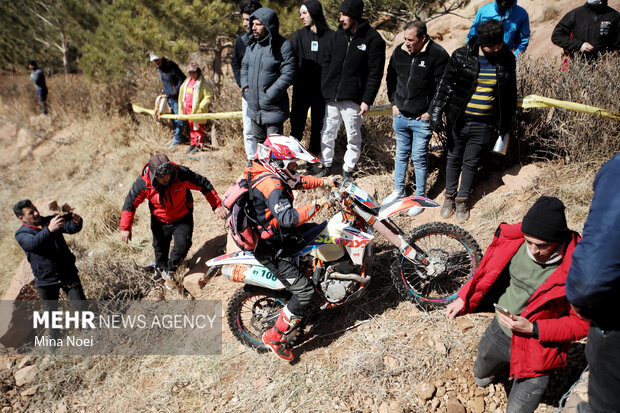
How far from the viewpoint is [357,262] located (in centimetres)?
380

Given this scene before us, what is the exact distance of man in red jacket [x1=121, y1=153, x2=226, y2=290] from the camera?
474 cm

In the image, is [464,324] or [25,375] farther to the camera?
[25,375]

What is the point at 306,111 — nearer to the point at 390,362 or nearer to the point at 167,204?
the point at 167,204

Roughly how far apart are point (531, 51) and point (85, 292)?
9343 mm

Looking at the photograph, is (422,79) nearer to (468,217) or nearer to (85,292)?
(468,217)

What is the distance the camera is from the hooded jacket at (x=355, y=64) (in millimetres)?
5336

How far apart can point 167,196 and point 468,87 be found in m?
3.56

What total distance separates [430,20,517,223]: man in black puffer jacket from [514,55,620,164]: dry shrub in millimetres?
762

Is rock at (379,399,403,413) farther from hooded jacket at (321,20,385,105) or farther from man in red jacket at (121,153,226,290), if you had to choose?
hooded jacket at (321,20,385,105)

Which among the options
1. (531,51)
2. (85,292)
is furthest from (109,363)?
(531,51)

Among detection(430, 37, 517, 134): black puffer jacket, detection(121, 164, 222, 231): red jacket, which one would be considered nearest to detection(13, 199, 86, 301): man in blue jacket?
detection(121, 164, 222, 231): red jacket

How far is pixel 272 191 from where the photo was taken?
3.46m

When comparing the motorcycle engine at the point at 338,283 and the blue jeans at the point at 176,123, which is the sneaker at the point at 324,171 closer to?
the motorcycle engine at the point at 338,283

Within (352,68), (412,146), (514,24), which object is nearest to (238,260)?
(412,146)
